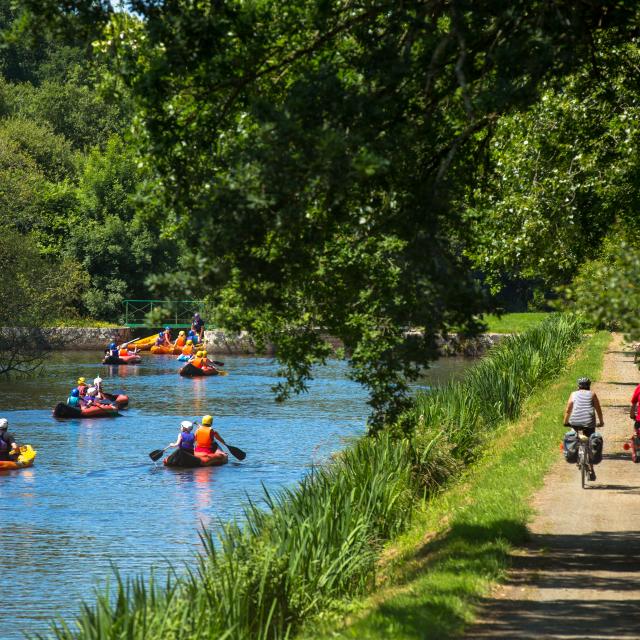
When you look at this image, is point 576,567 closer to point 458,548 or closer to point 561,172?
point 458,548

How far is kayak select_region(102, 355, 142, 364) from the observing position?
5822 cm

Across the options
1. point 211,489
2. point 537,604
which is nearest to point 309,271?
point 537,604

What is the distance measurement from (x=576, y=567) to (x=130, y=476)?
694 inches

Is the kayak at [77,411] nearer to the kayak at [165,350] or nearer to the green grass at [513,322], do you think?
the kayak at [165,350]

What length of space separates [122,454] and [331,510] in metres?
18.4

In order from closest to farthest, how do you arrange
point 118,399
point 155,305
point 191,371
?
point 118,399 → point 191,371 → point 155,305

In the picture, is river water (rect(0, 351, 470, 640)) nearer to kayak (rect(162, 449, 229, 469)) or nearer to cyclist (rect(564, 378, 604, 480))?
kayak (rect(162, 449, 229, 469))

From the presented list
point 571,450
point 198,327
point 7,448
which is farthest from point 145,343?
point 571,450

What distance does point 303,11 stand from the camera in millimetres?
12898

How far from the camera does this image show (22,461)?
29.4m

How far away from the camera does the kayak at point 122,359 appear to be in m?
58.2

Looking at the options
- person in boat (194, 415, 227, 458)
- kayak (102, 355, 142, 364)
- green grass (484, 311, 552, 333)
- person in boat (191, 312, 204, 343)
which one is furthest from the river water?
person in boat (191, 312, 204, 343)

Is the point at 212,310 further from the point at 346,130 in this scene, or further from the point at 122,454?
the point at 122,454

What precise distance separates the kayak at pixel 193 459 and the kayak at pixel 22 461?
320 cm
